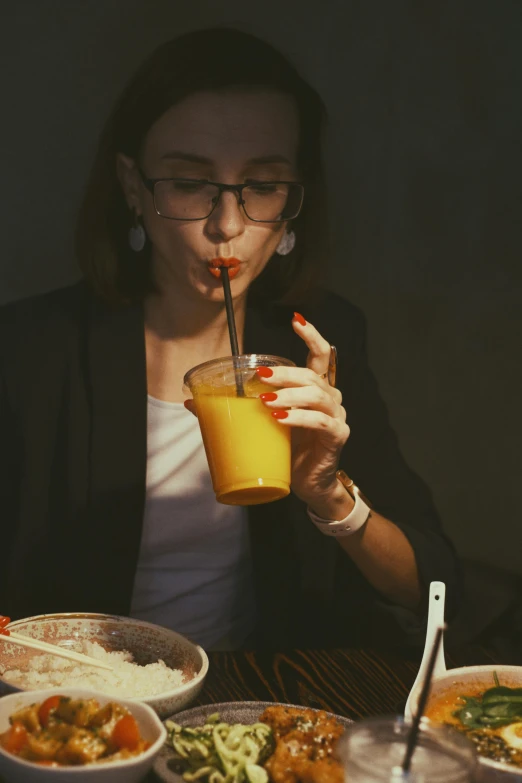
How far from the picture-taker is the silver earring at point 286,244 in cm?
214

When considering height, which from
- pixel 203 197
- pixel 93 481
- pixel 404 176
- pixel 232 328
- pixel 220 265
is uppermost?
pixel 404 176

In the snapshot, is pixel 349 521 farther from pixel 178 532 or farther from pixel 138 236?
pixel 138 236

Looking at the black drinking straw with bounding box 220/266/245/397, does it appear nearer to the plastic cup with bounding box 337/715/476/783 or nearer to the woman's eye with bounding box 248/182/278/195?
the woman's eye with bounding box 248/182/278/195

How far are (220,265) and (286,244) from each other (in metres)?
0.34

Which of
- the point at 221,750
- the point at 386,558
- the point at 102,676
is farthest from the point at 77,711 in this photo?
the point at 386,558

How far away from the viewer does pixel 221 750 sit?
108 cm

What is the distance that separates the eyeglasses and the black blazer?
1.05 ft

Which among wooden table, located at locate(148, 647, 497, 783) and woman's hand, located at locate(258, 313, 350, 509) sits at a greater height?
woman's hand, located at locate(258, 313, 350, 509)

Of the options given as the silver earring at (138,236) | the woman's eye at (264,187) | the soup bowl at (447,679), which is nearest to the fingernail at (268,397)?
the soup bowl at (447,679)

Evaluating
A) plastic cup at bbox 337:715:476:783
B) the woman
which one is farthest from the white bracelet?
plastic cup at bbox 337:715:476:783

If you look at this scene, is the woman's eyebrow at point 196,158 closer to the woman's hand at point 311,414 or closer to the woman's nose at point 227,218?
the woman's nose at point 227,218

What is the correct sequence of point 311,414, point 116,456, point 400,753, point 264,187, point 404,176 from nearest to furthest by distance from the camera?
point 400,753 < point 311,414 < point 264,187 < point 116,456 < point 404,176

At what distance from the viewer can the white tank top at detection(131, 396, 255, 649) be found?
82.6 inches

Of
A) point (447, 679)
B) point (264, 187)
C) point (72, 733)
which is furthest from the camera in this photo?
point (264, 187)
